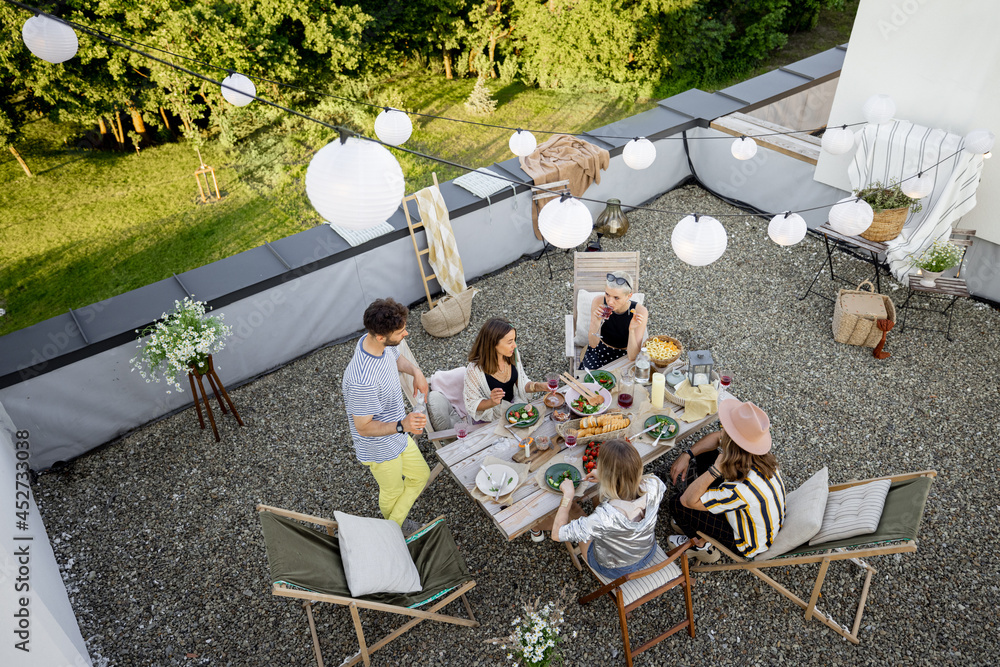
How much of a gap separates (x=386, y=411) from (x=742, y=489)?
2097 millimetres

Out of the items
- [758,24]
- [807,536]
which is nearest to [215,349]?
[807,536]

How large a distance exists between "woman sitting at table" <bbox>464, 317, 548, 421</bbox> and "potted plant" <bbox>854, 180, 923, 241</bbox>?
3.89 m

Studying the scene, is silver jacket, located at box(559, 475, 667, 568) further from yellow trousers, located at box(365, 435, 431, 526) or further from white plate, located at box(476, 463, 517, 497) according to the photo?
yellow trousers, located at box(365, 435, 431, 526)

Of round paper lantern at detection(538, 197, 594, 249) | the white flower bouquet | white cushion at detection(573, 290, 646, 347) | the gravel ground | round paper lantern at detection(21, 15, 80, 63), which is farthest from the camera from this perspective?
white cushion at detection(573, 290, 646, 347)

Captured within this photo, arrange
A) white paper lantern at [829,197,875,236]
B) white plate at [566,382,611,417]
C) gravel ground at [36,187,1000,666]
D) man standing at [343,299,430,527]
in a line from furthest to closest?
white paper lantern at [829,197,875,236], white plate at [566,382,611,417], gravel ground at [36,187,1000,666], man standing at [343,299,430,527]

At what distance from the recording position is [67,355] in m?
4.71

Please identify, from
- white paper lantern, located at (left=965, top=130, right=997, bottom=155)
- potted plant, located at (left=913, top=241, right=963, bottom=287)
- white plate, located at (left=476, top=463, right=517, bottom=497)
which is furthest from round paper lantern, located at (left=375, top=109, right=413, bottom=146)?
white paper lantern, located at (left=965, top=130, right=997, bottom=155)

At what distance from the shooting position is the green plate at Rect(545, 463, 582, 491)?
3640 millimetres

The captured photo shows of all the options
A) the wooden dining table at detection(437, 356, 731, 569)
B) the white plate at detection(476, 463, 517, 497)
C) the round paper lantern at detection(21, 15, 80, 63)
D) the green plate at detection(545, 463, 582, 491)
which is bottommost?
the wooden dining table at detection(437, 356, 731, 569)

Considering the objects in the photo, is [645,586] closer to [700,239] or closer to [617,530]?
[617,530]

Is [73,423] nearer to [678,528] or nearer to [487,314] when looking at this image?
[487,314]

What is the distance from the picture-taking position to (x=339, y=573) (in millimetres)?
3377

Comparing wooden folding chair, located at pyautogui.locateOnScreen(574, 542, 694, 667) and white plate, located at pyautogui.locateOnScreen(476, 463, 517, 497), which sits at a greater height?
white plate, located at pyautogui.locateOnScreen(476, 463, 517, 497)

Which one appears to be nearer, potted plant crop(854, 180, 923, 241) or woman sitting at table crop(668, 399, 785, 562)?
woman sitting at table crop(668, 399, 785, 562)
